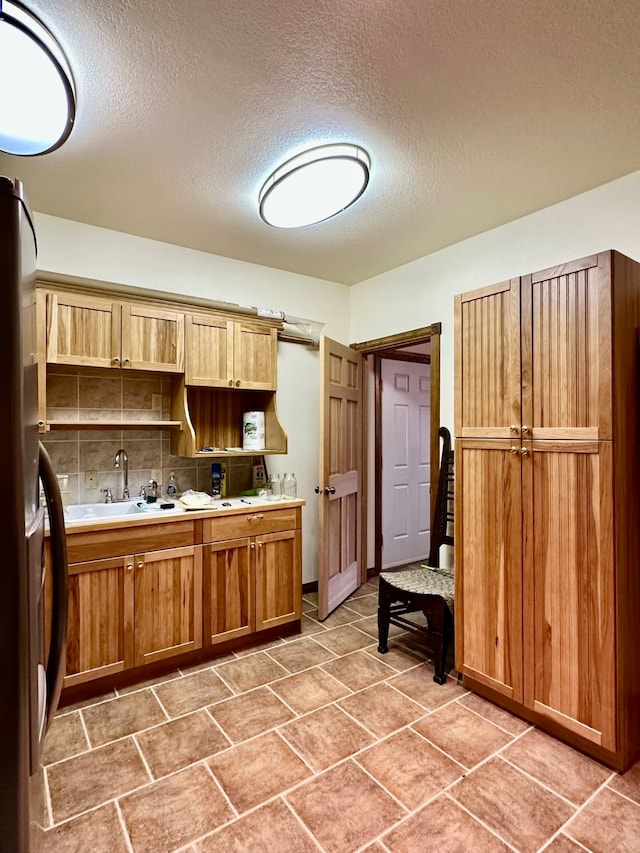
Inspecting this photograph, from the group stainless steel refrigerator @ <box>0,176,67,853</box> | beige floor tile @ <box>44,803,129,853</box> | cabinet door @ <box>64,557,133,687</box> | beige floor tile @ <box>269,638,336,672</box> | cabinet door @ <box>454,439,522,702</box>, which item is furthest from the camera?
beige floor tile @ <box>269,638,336,672</box>

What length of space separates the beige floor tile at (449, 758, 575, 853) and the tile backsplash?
7.52 ft

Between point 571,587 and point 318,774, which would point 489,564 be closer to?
point 571,587

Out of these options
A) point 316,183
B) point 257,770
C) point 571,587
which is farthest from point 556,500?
point 316,183

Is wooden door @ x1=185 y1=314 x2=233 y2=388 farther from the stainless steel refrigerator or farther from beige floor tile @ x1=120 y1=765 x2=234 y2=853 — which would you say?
the stainless steel refrigerator

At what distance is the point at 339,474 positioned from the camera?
3.60 metres

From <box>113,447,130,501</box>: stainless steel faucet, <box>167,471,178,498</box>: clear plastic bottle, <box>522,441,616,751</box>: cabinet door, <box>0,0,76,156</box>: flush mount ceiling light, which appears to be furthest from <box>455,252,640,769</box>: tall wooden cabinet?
<box>113,447,130,501</box>: stainless steel faucet

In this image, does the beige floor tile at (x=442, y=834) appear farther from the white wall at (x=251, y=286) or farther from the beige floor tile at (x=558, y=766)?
the white wall at (x=251, y=286)

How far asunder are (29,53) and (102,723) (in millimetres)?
2697

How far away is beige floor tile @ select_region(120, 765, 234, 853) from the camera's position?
157 cm

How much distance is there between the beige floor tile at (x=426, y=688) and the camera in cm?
238

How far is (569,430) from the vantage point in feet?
6.68

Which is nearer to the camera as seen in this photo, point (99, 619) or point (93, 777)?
point (93, 777)

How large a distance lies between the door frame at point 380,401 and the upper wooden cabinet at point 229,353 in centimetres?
103

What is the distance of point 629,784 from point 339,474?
2312mm
